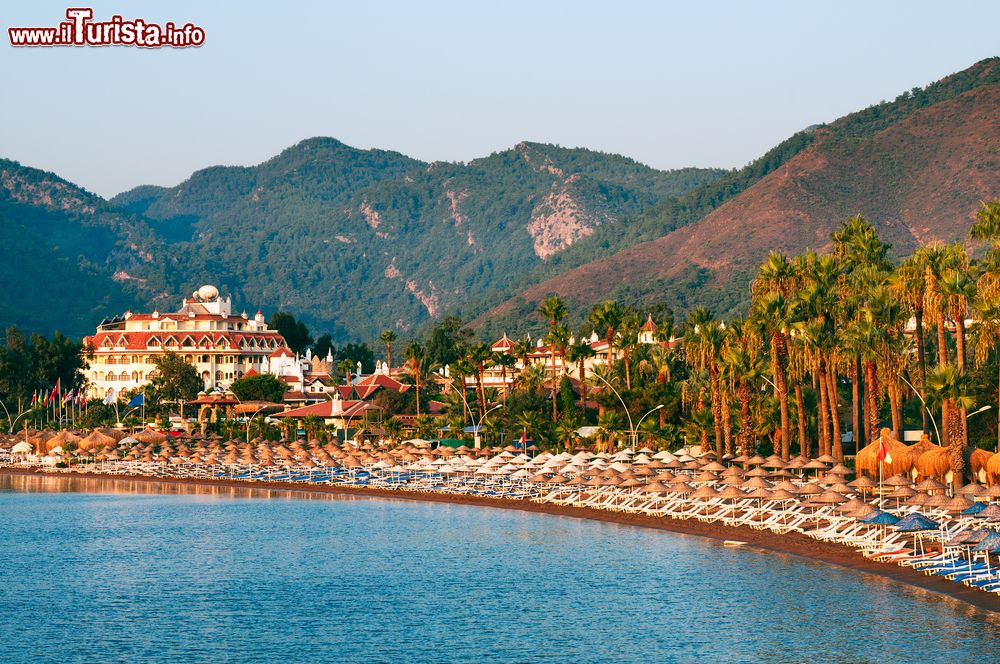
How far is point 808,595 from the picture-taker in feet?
156

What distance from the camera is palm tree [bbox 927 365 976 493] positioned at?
70.8 metres

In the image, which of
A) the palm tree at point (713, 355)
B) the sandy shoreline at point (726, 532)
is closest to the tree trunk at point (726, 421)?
the palm tree at point (713, 355)

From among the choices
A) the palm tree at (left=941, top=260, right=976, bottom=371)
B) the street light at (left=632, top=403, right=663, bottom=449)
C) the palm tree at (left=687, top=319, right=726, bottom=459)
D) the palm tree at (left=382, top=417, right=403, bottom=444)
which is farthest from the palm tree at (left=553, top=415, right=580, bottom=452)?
the palm tree at (left=941, top=260, right=976, bottom=371)

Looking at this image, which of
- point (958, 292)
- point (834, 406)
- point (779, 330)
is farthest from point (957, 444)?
point (779, 330)

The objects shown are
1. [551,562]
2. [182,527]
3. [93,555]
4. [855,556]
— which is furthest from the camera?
[182,527]

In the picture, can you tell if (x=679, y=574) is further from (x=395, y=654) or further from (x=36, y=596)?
(x=36, y=596)

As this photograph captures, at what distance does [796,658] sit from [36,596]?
28.2m

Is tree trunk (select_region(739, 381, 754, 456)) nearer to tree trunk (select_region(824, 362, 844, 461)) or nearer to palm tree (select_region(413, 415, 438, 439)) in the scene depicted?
tree trunk (select_region(824, 362, 844, 461))

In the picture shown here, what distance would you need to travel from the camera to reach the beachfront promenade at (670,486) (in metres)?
52.6

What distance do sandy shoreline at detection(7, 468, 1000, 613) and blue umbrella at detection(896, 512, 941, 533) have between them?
1429 millimetres

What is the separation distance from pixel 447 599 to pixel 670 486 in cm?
2858

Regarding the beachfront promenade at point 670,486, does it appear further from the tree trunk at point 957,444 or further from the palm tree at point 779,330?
the tree trunk at point 957,444

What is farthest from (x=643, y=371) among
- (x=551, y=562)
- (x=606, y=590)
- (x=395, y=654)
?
(x=395, y=654)

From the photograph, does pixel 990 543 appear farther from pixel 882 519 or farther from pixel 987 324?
pixel 987 324
